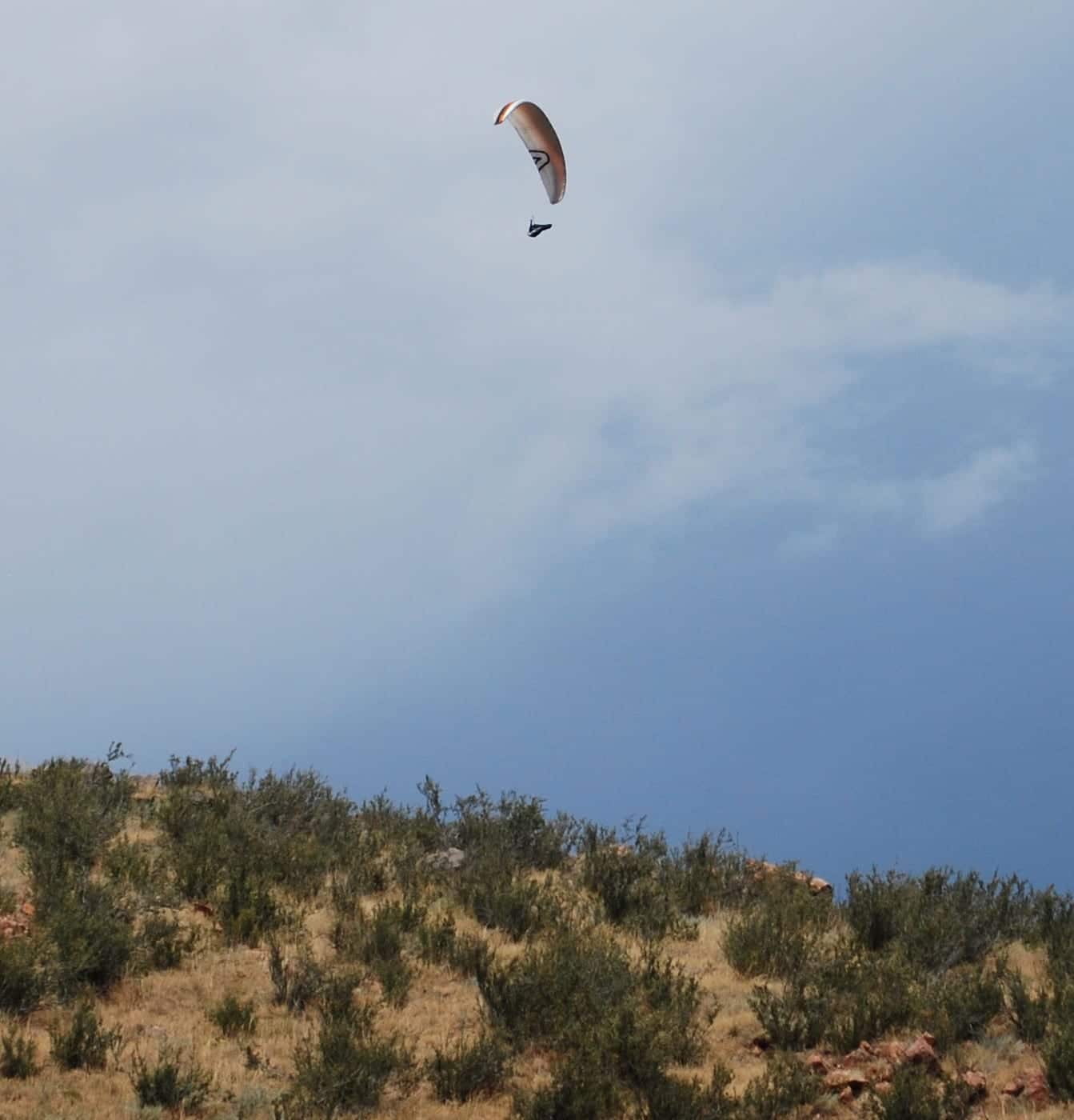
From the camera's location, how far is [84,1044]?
861cm

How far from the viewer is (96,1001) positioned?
967cm

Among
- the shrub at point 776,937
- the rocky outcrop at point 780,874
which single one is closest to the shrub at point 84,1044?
the shrub at point 776,937

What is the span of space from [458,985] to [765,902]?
4606 millimetres

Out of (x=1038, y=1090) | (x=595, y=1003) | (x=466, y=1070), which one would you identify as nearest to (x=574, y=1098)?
(x=466, y=1070)

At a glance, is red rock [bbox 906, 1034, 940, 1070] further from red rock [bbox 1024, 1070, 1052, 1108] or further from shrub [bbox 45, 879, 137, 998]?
shrub [bbox 45, 879, 137, 998]

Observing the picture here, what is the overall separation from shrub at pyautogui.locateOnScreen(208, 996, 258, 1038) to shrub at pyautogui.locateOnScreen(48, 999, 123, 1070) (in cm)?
90

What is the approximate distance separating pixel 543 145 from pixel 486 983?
1563 centimetres

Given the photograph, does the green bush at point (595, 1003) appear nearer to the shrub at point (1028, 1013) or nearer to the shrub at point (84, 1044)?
the shrub at point (1028, 1013)

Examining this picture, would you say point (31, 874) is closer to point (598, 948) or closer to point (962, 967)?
point (598, 948)

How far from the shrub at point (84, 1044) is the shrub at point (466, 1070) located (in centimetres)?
253

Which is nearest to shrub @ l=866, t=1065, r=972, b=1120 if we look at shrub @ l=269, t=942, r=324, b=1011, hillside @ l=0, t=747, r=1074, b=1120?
hillside @ l=0, t=747, r=1074, b=1120

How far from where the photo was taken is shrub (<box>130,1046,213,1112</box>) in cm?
814

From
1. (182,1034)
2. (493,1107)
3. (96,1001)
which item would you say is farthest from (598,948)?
(96,1001)

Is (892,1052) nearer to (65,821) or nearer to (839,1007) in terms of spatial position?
(839,1007)
